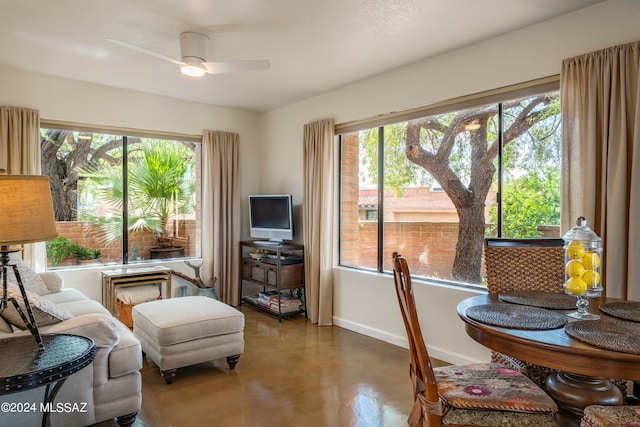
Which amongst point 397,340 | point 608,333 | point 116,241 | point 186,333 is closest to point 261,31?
point 186,333

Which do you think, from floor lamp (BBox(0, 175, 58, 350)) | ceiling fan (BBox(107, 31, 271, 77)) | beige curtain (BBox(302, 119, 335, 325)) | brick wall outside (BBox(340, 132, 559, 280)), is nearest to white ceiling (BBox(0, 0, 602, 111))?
ceiling fan (BBox(107, 31, 271, 77))

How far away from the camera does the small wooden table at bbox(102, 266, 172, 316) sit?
4012 millimetres

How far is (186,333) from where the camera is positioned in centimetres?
287

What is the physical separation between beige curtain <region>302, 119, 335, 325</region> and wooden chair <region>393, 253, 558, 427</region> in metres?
2.65

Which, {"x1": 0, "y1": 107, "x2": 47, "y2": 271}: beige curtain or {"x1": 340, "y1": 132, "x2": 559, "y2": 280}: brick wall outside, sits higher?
{"x1": 0, "y1": 107, "x2": 47, "y2": 271}: beige curtain

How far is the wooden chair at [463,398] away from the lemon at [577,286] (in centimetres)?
45

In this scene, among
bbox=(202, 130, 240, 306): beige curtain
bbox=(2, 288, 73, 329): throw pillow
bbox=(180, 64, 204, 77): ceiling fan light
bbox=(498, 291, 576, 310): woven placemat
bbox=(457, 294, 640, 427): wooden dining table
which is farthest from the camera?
bbox=(202, 130, 240, 306): beige curtain

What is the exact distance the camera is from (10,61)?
3529 millimetres

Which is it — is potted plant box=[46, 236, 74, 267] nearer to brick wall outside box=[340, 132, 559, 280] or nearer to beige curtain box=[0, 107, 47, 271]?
beige curtain box=[0, 107, 47, 271]

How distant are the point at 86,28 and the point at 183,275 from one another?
2823 mm

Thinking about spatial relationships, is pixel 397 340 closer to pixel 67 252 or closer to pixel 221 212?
pixel 221 212

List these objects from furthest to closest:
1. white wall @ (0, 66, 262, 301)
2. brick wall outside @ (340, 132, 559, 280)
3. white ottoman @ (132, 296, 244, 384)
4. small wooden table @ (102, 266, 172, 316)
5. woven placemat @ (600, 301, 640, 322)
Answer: small wooden table @ (102, 266, 172, 316)
white wall @ (0, 66, 262, 301)
brick wall outside @ (340, 132, 559, 280)
white ottoman @ (132, 296, 244, 384)
woven placemat @ (600, 301, 640, 322)

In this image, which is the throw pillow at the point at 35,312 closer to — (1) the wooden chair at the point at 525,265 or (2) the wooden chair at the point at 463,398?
(2) the wooden chair at the point at 463,398

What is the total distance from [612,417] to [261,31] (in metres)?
2.93
